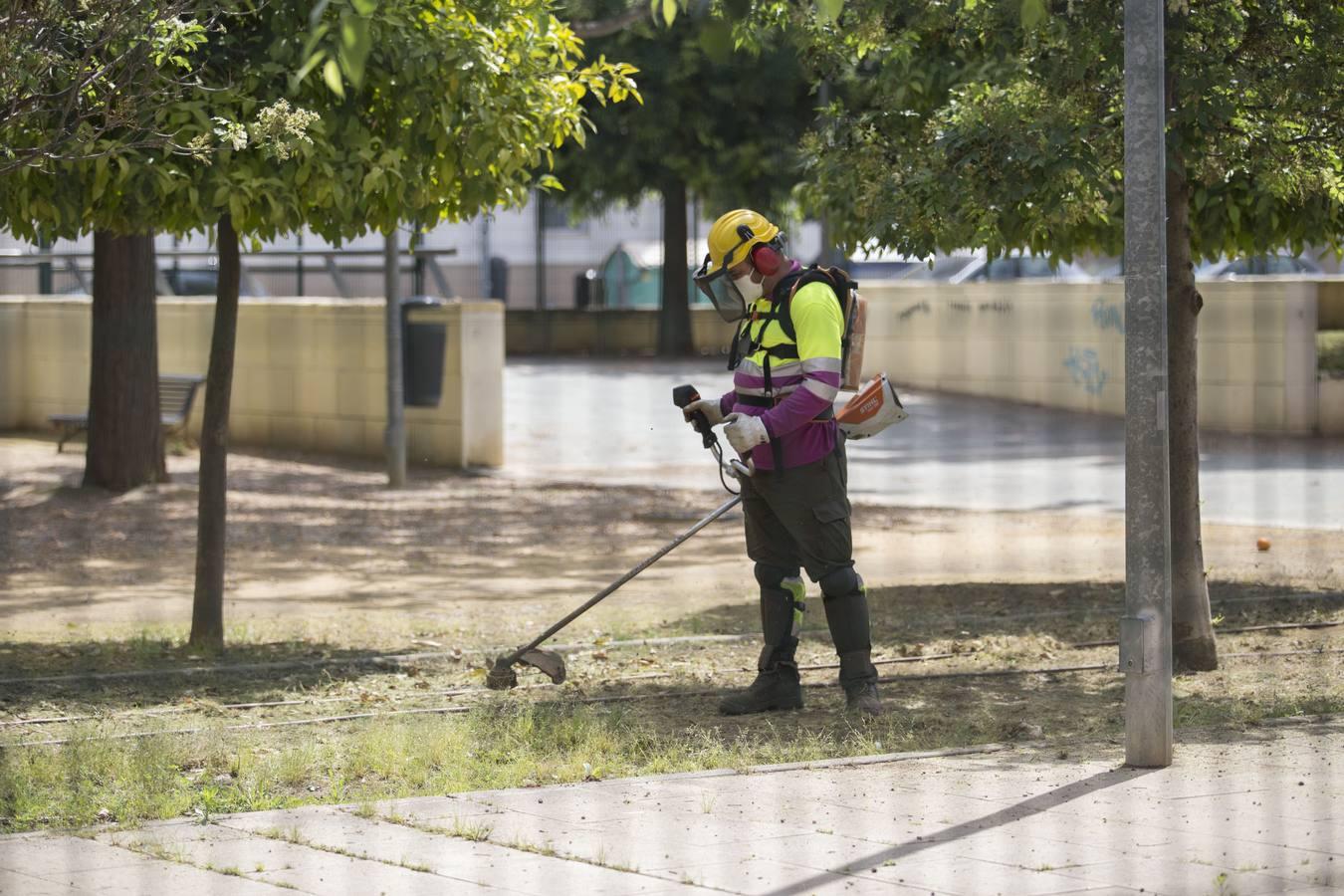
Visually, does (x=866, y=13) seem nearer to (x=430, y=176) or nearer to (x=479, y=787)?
(x=430, y=176)

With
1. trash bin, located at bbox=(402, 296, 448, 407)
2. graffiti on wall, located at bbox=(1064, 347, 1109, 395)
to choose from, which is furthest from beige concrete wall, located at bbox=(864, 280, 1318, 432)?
trash bin, located at bbox=(402, 296, 448, 407)

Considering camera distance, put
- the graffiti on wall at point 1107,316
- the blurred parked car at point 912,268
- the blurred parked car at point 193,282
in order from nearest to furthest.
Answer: the blurred parked car at point 912,268 < the graffiti on wall at point 1107,316 < the blurred parked car at point 193,282

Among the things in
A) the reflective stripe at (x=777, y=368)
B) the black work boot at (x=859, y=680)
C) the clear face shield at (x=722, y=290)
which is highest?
the clear face shield at (x=722, y=290)

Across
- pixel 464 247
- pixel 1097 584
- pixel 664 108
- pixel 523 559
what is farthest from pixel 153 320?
pixel 464 247

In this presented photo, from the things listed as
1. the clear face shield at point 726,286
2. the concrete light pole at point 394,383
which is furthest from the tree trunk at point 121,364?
the clear face shield at point 726,286

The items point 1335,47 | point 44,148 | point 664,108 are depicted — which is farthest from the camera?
point 664,108

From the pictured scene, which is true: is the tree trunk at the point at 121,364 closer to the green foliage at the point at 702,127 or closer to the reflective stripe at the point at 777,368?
the reflective stripe at the point at 777,368

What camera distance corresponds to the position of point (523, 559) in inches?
505

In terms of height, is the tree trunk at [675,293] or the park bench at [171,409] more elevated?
the tree trunk at [675,293]

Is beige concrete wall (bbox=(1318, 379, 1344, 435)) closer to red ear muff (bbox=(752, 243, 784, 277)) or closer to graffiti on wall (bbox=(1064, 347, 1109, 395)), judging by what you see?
graffiti on wall (bbox=(1064, 347, 1109, 395))

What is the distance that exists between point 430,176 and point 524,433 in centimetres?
1340

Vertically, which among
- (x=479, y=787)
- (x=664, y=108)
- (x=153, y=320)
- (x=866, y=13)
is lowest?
(x=479, y=787)

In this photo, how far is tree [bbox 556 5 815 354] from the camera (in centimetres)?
3028

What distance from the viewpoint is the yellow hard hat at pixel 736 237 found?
7047 millimetres
